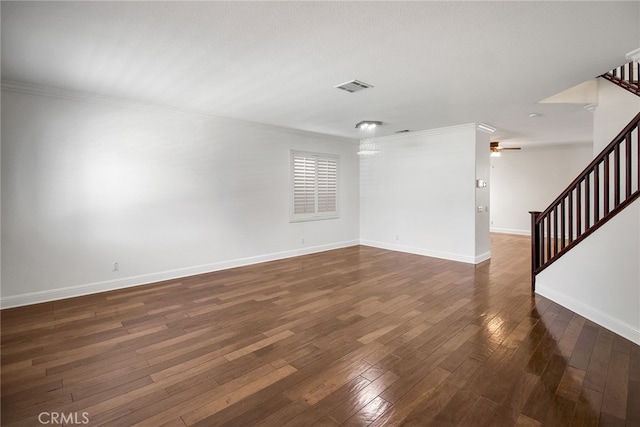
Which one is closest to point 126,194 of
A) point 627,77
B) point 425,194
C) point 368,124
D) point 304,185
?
point 304,185

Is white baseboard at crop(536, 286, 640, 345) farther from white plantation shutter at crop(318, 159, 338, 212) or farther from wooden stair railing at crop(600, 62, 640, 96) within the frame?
white plantation shutter at crop(318, 159, 338, 212)

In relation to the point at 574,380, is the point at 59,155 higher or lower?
higher

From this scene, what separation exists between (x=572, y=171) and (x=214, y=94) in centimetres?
981

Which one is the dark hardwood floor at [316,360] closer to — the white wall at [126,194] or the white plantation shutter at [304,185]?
the white wall at [126,194]

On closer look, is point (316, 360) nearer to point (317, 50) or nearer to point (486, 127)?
point (317, 50)

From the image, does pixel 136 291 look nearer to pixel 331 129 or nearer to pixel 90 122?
pixel 90 122

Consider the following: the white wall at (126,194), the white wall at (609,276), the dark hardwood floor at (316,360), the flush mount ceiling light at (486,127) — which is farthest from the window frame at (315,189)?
the white wall at (609,276)

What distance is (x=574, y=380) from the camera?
2207 millimetres

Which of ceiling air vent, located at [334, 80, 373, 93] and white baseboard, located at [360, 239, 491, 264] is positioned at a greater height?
ceiling air vent, located at [334, 80, 373, 93]

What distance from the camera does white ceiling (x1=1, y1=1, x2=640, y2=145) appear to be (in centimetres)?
219

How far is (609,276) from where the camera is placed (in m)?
3.06

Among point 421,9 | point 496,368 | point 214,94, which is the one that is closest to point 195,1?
point 421,9

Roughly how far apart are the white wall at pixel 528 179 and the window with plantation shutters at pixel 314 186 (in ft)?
20.0

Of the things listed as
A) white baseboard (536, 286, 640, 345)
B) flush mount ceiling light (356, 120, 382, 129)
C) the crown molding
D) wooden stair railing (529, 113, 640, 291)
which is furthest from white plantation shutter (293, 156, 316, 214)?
white baseboard (536, 286, 640, 345)
